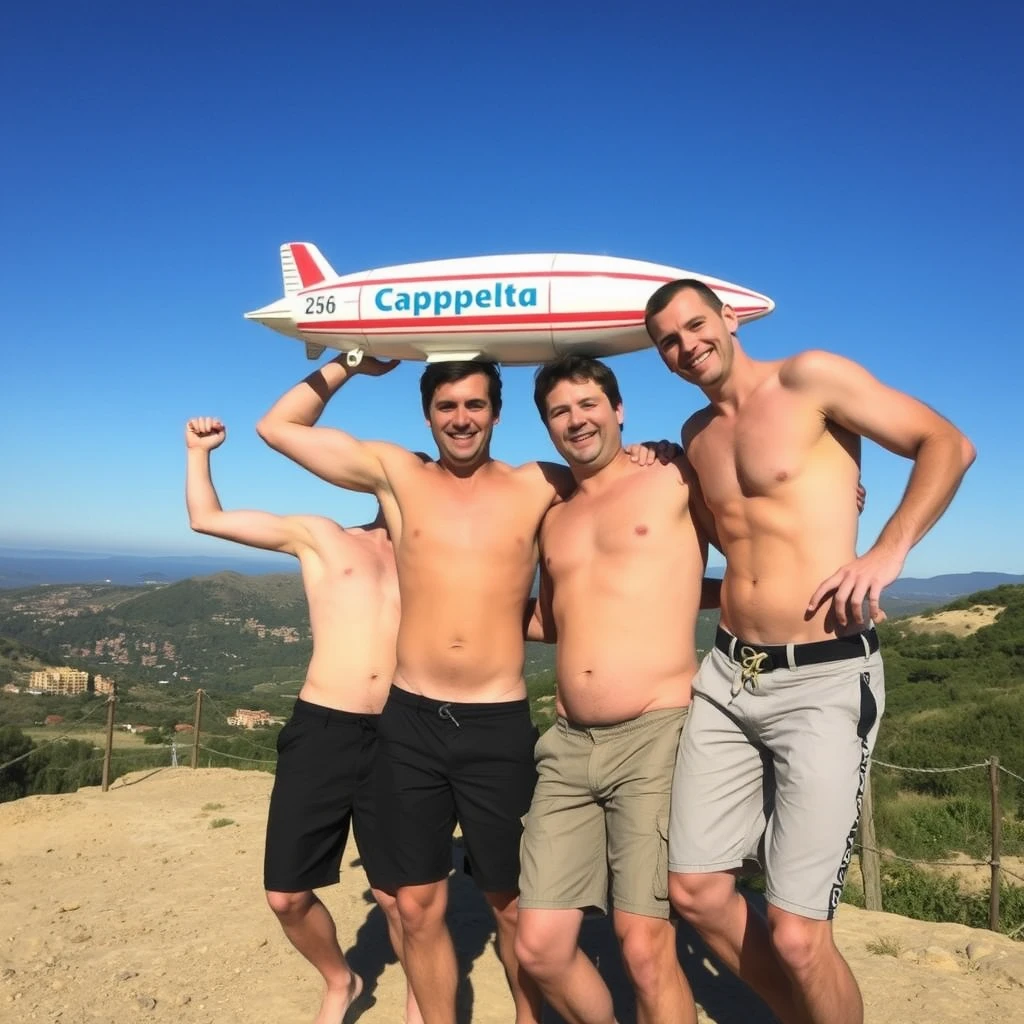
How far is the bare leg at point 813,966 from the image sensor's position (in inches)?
118

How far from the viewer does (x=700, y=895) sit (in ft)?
10.5

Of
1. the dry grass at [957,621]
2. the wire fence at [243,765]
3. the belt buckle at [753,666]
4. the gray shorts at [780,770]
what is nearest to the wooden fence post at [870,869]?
the wire fence at [243,765]

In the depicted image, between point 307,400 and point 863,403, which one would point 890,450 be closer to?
point 863,403

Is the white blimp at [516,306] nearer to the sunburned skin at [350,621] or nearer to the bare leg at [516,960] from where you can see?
the sunburned skin at [350,621]

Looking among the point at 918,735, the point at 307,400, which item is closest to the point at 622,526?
the point at 307,400

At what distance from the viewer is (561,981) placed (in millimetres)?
3352

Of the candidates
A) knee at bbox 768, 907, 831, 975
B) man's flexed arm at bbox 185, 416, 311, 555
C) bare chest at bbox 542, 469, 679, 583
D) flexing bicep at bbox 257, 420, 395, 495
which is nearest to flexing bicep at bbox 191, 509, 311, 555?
man's flexed arm at bbox 185, 416, 311, 555

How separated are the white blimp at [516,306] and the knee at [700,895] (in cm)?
250

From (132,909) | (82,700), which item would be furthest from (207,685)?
(132,909)

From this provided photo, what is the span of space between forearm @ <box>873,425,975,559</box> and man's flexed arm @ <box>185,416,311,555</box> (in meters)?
3.05

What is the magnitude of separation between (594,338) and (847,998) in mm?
3043

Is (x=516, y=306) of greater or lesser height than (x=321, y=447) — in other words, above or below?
above

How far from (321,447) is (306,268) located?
5.47 ft

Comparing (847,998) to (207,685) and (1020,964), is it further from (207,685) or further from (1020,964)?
(207,685)
